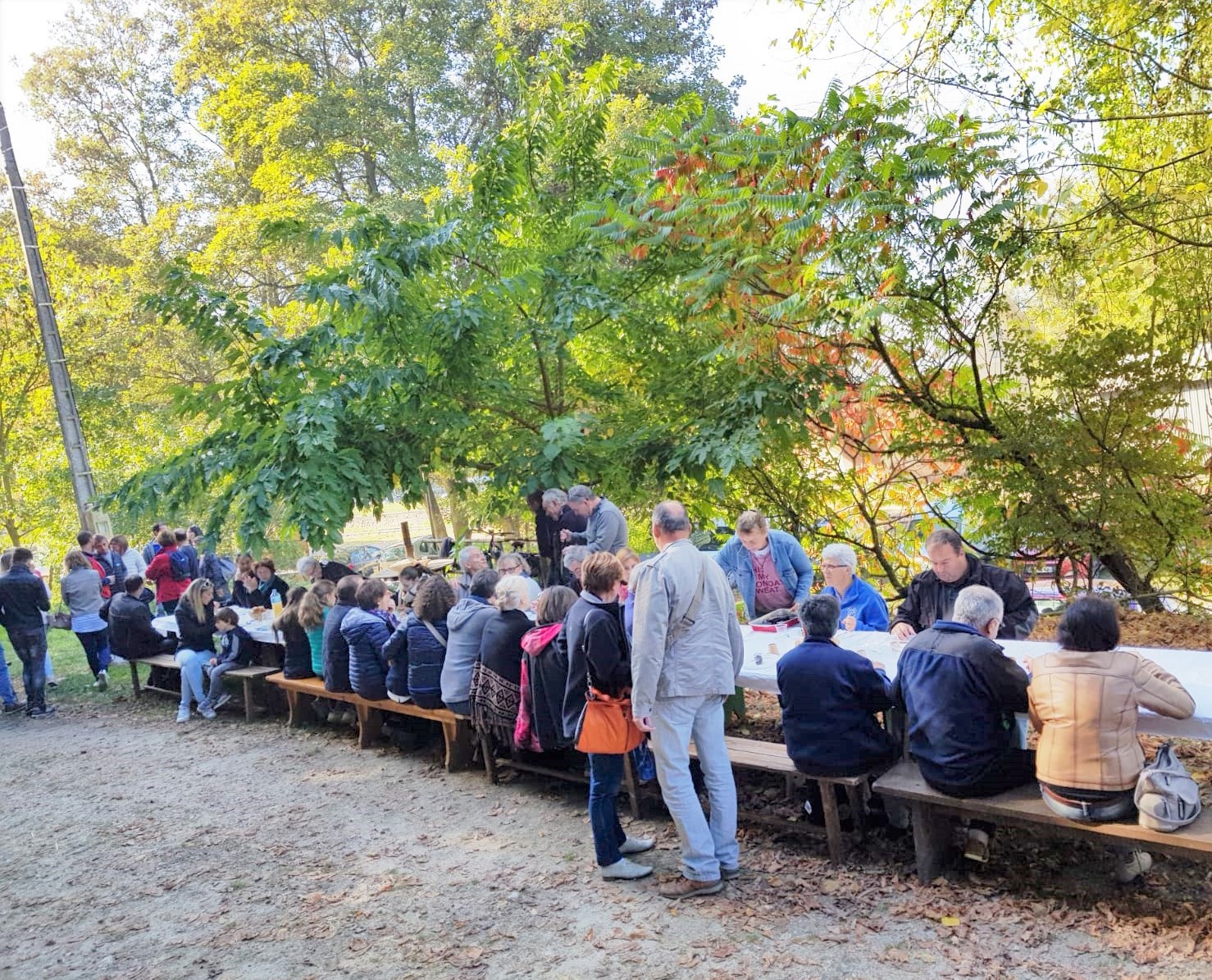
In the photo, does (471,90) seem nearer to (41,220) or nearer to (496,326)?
(41,220)

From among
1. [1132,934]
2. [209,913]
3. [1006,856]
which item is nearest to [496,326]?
[209,913]

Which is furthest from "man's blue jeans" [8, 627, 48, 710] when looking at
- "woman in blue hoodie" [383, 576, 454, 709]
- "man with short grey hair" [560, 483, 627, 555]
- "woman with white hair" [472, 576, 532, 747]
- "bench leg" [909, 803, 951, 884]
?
"bench leg" [909, 803, 951, 884]

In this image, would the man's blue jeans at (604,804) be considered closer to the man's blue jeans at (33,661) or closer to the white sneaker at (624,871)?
the white sneaker at (624,871)

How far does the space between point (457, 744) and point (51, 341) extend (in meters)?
8.44

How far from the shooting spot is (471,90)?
21.6 meters

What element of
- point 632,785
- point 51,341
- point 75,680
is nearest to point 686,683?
point 632,785

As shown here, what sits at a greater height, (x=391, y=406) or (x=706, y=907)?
(x=391, y=406)

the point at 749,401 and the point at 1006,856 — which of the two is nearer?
the point at 1006,856

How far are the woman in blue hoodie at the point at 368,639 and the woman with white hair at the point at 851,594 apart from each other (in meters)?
3.25

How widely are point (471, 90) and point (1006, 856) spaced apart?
69.1ft

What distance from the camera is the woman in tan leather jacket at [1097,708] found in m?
3.53

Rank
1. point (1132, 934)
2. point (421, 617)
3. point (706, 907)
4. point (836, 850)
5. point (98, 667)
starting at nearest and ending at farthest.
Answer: point (1132, 934) < point (706, 907) < point (836, 850) < point (421, 617) < point (98, 667)

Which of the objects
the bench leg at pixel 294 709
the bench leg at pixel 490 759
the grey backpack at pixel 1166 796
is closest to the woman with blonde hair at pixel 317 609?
the bench leg at pixel 294 709

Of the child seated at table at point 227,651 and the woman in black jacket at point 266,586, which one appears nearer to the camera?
the child seated at table at point 227,651
